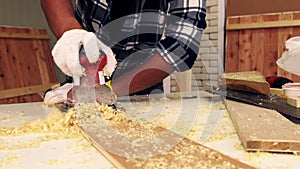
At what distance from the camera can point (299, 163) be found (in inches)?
19.9

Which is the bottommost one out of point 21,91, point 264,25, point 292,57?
point 21,91

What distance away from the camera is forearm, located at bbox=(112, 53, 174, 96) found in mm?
1090

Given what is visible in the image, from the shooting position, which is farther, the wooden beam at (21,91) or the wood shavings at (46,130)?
the wooden beam at (21,91)

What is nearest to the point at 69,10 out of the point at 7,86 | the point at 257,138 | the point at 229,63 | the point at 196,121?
the point at 196,121

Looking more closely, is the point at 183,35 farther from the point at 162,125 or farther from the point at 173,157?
the point at 173,157

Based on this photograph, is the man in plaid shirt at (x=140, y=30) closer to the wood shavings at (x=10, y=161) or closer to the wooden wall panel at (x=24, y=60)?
the wood shavings at (x=10, y=161)

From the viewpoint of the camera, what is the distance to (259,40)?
2.44 meters

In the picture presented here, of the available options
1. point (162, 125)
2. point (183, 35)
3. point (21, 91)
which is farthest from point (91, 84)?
point (21, 91)

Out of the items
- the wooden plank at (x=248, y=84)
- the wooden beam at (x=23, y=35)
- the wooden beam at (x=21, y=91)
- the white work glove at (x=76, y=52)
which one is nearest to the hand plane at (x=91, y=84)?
the white work glove at (x=76, y=52)

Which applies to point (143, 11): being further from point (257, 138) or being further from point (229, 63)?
point (229, 63)

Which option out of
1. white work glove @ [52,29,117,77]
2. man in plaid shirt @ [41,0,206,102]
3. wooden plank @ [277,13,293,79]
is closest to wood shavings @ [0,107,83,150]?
white work glove @ [52,29,117,77]

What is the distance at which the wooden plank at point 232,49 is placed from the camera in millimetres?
2541

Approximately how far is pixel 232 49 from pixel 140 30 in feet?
5.03

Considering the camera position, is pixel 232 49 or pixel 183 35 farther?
pixel 232 49
